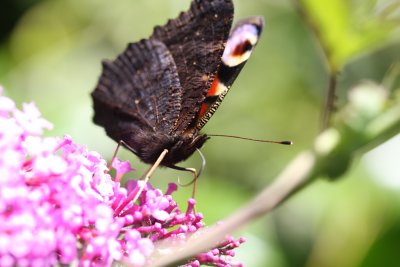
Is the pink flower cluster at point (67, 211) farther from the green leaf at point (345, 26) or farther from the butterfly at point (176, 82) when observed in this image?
the green leaf at point (345, 26)

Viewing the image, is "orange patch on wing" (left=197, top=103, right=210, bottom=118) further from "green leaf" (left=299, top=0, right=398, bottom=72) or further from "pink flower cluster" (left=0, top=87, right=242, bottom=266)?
"green leaf" (left=299, top=0, right=398, bottom=72)

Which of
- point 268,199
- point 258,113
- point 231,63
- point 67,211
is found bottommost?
point 268,199

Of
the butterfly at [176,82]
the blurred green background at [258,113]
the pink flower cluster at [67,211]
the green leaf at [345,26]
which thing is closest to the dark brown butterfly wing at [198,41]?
the butterfly at [176,82]

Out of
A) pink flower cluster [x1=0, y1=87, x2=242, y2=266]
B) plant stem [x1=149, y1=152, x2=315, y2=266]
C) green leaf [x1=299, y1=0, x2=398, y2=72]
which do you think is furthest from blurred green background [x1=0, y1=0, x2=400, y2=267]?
plant stem [x1=149, y1=152, x2=315, y2=266]

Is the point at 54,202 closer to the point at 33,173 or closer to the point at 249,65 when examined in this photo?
the point at 33,173

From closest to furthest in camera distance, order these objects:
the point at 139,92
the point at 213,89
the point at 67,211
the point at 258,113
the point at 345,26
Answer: the point at 345,26 < the point at 67,211 < the point at 139,92 < the point at 213,89 < the point at 258,113

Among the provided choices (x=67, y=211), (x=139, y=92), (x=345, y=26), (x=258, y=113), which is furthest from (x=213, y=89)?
(x=258, y=113)

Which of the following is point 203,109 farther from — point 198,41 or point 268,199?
point 268,199
